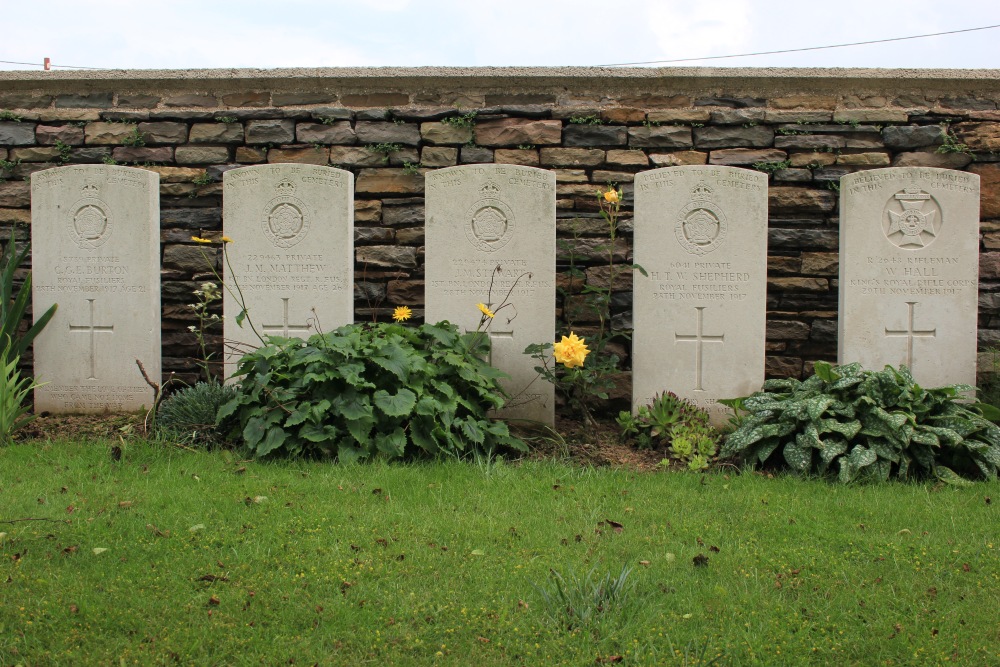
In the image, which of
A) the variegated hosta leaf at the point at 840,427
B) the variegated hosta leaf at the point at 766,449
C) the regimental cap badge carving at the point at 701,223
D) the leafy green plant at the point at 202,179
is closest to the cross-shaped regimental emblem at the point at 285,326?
the leafy green plant at the point at 202,179

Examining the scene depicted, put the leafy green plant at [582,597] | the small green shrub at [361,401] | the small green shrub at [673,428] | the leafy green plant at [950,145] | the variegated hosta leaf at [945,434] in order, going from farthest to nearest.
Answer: the leafy green plant at [950,145] → the small green shrub at [673,428] → the small green shrub at [361,401] → the variegated hosta leaf at [945,434] → the leafy green plant at [582,597]

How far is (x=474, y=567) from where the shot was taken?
2.62 m

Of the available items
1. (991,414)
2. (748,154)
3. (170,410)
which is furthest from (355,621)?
(748,154)

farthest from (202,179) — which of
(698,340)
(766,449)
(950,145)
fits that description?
(950,145)

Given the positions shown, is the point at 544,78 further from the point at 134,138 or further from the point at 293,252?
the point at 134,138

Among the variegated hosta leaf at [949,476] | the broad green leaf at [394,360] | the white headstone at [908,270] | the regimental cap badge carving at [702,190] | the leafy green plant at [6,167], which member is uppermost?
the leafy green plant at [6,167]

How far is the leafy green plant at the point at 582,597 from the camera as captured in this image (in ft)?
7.43

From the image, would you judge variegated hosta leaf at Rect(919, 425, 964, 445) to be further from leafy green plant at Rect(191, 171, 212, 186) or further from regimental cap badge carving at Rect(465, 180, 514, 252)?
leafy green plant at Rect(191, 171, 212, 186)

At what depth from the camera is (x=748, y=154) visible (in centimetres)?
614

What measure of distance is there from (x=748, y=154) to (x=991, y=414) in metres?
2.73

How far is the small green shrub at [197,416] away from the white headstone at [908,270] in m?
3.77

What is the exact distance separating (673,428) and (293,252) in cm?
263

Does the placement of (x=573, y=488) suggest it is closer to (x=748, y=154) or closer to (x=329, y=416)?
(x=329, y=416)

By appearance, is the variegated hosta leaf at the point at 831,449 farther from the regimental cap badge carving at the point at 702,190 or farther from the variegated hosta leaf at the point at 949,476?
the regimental cap badge carving at the point at 702,190
